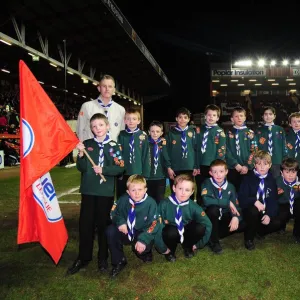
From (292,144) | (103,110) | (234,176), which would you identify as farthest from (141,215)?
(292,144)

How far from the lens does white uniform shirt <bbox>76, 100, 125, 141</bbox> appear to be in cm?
417

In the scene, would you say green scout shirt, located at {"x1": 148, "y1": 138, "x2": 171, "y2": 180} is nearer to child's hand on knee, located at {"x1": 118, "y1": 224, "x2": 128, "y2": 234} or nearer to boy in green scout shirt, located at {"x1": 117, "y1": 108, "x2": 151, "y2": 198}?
boy in green scout shirt, located at {"x1": 117, "y1": 108, "x2": 151, "y2": 198}

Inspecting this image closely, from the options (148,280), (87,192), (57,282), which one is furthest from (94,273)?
(87,192)

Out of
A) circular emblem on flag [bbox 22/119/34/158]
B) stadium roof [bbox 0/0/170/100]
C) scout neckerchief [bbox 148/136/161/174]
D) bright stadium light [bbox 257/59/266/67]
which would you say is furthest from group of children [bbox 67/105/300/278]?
bright stadium light [bbox 257/59/266/67]

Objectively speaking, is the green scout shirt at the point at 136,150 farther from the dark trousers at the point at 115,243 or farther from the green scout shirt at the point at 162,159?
the dark trousers at the point at 115,243

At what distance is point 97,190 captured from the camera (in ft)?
11.4

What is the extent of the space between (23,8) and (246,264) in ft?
31.3

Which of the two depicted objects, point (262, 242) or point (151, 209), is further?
point (262, 242)

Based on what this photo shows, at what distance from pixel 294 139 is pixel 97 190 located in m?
3.43

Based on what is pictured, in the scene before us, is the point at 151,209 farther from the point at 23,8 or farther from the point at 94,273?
the point at 23,8

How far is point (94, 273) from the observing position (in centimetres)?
338

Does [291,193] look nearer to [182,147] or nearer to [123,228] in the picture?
[182,147]

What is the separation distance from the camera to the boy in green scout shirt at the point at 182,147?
193 inches

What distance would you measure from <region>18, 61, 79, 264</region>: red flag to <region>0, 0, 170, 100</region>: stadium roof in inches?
293
